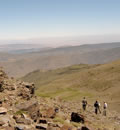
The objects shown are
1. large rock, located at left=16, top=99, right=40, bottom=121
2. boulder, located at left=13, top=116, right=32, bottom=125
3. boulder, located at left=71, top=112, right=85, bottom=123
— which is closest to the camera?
boulder, located at left=13, top=116, right=32, bottom=125

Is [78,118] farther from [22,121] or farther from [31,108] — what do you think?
[22,121]

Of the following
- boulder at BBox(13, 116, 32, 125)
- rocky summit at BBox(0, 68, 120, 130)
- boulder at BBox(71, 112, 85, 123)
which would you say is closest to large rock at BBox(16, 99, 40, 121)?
rocky summit at BBox(0, 68, 120, 130)

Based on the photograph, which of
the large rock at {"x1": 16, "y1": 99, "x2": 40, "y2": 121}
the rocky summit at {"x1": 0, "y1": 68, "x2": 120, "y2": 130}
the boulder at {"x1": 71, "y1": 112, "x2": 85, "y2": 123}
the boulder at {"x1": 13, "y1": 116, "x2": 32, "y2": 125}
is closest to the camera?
the rocky summit at {"x1": 0, "y1": 68, "x2": 120, "y2": 130}

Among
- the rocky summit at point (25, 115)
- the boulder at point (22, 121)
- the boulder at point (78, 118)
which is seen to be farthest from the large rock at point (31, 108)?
the boulder at point (78, 118)

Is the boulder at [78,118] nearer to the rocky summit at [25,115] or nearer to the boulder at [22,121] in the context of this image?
the rocky summit at [25,115]

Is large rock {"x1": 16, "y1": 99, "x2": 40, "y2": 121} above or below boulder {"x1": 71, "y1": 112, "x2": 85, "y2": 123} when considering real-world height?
above

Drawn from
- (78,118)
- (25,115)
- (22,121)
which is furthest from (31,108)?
(78,118)

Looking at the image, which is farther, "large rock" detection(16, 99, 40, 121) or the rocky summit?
"large rock" detection(16, 99, 40, 121)

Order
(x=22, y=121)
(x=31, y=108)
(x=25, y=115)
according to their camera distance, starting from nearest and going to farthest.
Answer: (x=22, y=121) → (x=25, y=115) → (x=31, y=108)

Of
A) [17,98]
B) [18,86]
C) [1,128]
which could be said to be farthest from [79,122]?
[1,128]

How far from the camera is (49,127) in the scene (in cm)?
1421

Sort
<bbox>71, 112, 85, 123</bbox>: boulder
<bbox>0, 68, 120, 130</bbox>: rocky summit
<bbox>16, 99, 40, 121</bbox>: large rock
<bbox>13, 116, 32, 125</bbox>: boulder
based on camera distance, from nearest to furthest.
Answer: <bbox>0, 68, 120, 130</bbox>: rocky summit, <bbox>13, 116, 32, 125</bbox>: boulder, <bbox>16, 99, 40, 121</bbox>: large rock, <bbox>71, 112, 85, 123</bbox>: boulder

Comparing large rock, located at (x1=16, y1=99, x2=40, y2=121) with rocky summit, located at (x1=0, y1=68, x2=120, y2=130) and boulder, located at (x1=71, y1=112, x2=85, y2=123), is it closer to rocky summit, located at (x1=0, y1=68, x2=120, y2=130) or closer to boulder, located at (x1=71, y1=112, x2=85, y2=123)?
rocky summit, located at (x1=0, y1=68, x2=120, y2=130)

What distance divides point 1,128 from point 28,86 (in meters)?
13.4
